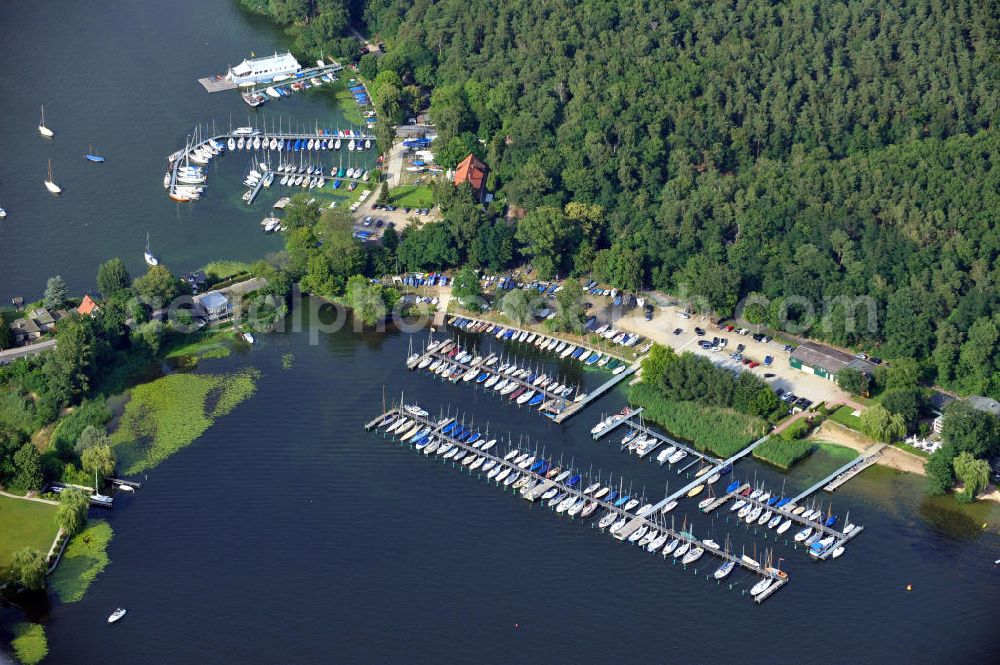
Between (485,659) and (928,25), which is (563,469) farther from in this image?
(928,25)

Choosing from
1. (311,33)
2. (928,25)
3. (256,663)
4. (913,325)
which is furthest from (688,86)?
(256,663)

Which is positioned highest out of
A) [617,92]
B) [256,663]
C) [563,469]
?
[617,92]

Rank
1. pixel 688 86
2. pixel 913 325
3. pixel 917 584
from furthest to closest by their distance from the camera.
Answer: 1. pixel 688 86
2. pixel 913 325
3. pixel 917 584

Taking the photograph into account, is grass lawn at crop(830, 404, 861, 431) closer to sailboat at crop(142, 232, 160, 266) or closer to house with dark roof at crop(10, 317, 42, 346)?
sailboat at crop(142, 232, 160, 266)

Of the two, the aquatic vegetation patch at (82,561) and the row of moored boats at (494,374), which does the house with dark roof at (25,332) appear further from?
the row of moored boats at (494,374)

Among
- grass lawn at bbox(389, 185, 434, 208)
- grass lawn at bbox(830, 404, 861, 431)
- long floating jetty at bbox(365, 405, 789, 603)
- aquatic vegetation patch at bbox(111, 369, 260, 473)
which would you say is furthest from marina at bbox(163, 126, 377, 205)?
grass lawn at bbox(830, 404, 861, 431)
